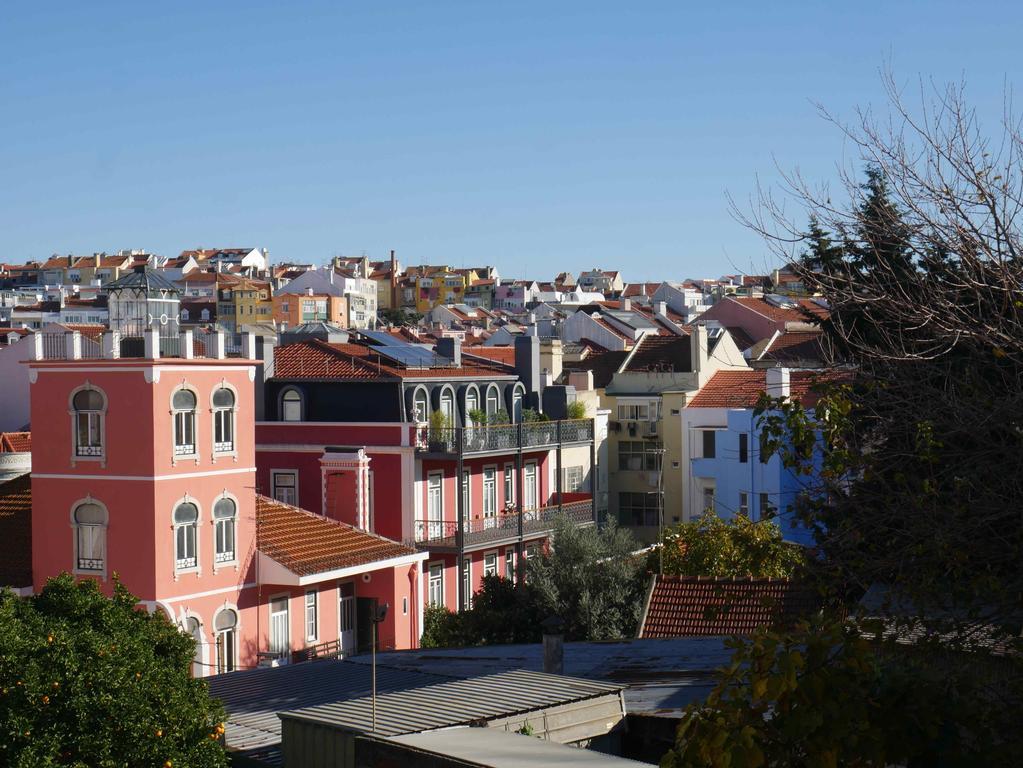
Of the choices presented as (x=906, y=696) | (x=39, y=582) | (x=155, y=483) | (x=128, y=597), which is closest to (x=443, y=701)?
(x=906, y=696)

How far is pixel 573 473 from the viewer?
140 feet

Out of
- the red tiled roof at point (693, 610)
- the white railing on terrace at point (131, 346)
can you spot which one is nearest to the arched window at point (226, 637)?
the white railing on terrace at point (131, 346)

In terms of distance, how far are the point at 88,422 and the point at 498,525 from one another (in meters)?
12.8

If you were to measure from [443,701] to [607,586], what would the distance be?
17.8m

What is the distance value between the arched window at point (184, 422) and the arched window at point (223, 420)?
599 millimetres

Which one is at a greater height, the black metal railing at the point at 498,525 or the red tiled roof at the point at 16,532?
the red tiled roof at the point at 16,532

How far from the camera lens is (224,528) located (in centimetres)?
2736

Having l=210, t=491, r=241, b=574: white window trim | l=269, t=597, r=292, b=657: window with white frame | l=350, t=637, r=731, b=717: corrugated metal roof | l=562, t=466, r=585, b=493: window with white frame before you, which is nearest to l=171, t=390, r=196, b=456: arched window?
l=210, t=491, r=241, b=574: white window trim

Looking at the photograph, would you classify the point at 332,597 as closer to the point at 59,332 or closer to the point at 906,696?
the point at 59,332

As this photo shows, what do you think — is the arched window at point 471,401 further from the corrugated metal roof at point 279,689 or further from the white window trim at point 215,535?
the corrugated metal roof at point 279,689

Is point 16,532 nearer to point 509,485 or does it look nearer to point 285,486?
point 285,486

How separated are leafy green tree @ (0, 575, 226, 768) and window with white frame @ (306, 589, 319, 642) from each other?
14.9 m

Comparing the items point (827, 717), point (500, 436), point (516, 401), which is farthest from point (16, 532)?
point (827, 717)

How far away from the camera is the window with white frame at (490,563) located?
36562 millimetres
